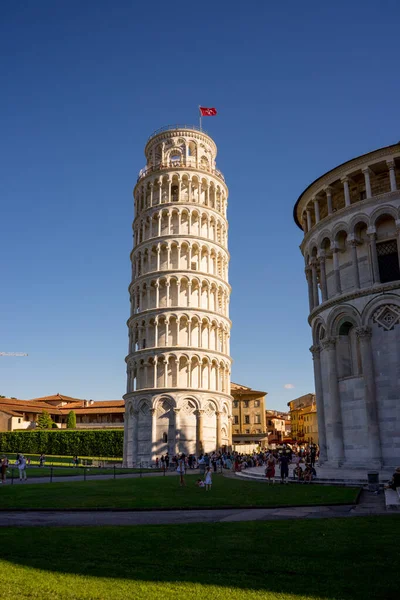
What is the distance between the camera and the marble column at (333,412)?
31359 mm

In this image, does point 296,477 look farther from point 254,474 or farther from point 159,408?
point 159,408

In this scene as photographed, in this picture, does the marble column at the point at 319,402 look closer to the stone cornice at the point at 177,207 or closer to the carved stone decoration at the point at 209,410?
the carved stone decoration at the point at 209,410

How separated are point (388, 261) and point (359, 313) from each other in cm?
358

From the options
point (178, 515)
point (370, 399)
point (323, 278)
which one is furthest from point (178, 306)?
point (178, 515)

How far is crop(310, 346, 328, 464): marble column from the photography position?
112 ft

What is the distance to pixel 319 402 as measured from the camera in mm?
35219

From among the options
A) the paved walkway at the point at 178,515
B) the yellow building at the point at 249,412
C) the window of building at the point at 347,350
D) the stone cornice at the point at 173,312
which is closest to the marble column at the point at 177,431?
the stone cornice at the point at 173,312

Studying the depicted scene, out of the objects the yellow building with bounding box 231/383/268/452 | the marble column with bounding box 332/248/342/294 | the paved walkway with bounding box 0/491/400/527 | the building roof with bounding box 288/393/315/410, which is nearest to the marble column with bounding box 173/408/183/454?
the marble column with bounding box 332/248/342/294

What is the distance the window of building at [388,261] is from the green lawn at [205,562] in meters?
19.8

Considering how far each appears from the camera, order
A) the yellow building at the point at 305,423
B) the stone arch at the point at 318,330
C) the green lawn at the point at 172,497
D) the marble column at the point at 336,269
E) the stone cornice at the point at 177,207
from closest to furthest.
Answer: the green lawn at the point at 172,497
the marble column at the point at 336,269
the stone arch at the point at 318,330
the stone cornice at the point at 177,207
the yellow building at the point at 305,423

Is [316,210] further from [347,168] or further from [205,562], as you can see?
[205,562]

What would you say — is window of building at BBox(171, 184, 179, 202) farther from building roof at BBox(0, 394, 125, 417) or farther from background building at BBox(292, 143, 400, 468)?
building roof at BBox(0, 394, 125, 417)

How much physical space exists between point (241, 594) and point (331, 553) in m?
3.15

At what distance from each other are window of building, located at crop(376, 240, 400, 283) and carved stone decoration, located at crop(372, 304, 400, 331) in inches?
74.3
